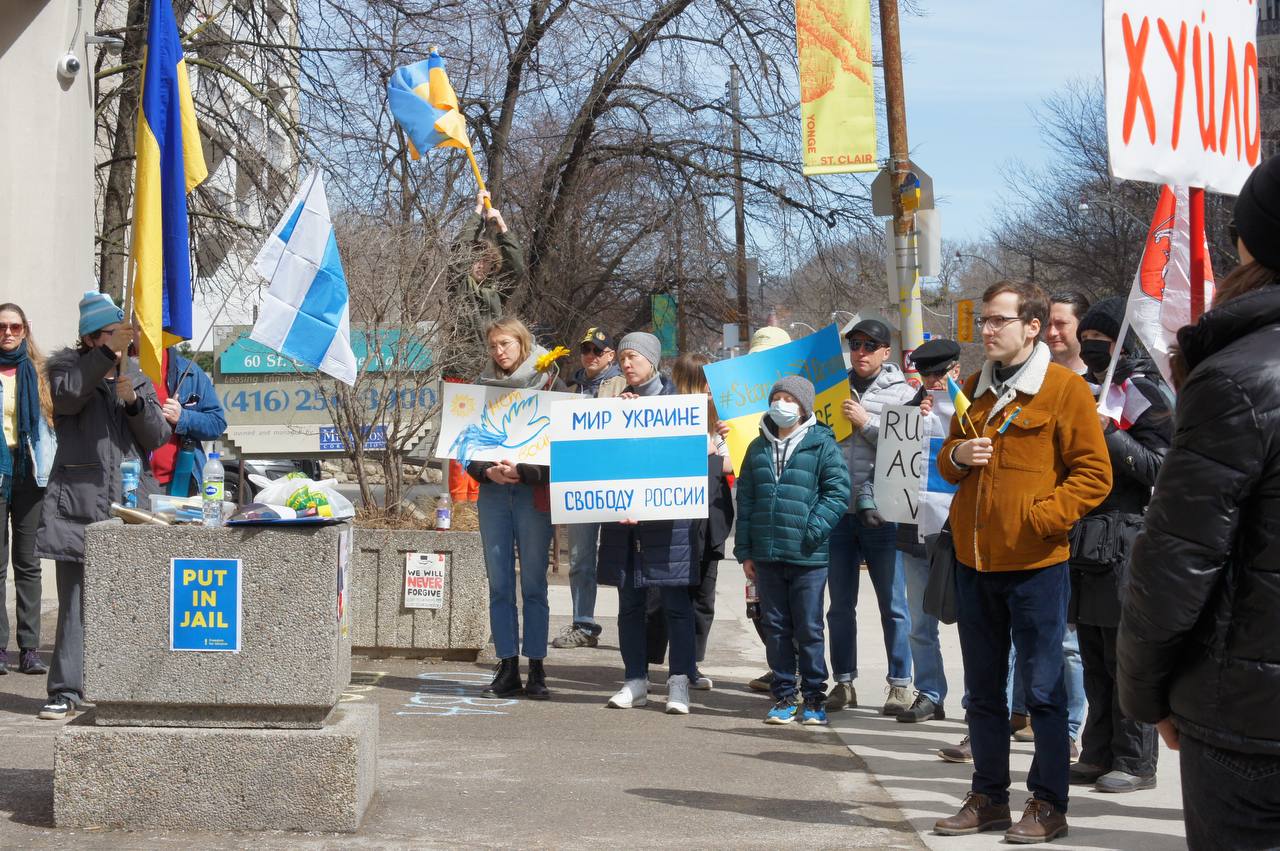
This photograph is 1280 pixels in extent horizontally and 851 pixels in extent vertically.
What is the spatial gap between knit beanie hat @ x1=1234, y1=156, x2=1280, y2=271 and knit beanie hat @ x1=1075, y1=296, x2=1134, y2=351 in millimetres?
3276

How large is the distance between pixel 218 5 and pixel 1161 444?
51.2 ft

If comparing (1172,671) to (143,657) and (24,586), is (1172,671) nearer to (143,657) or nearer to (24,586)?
(143,657)

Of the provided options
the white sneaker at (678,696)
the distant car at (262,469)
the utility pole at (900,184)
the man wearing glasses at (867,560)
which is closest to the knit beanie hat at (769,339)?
Result: the man wearing glasses at (867,560)

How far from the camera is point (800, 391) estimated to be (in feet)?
25.7

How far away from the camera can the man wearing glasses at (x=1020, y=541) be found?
5277 millimetres

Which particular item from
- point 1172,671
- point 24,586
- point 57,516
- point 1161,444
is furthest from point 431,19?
point 1172,671

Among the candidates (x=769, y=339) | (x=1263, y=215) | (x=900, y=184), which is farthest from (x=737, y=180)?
(x=1263, y=215)

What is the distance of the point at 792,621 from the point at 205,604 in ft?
11.9

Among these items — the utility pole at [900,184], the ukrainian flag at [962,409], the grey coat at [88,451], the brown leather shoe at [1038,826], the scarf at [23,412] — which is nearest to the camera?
the brown leather shoe at [1038,826]

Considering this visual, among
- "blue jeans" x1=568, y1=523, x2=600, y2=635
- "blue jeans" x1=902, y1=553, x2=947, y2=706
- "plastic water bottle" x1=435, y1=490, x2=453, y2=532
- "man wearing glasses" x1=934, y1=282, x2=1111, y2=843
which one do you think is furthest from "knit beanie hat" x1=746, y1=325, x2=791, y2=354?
"man wearing glasses" x1=934, y1=282, x2=1111, y2=843

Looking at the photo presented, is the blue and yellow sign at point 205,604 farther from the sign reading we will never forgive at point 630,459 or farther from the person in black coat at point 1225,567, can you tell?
the person in black coat at point 1225,567

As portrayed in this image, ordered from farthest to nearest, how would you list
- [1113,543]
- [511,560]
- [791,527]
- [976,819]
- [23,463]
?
[23,463] < [511,560] < [791,527] < [1113,543] < [976,819]

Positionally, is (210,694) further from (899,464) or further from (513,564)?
(899,464)

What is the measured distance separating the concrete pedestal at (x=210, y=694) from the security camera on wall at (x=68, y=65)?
308 inches
